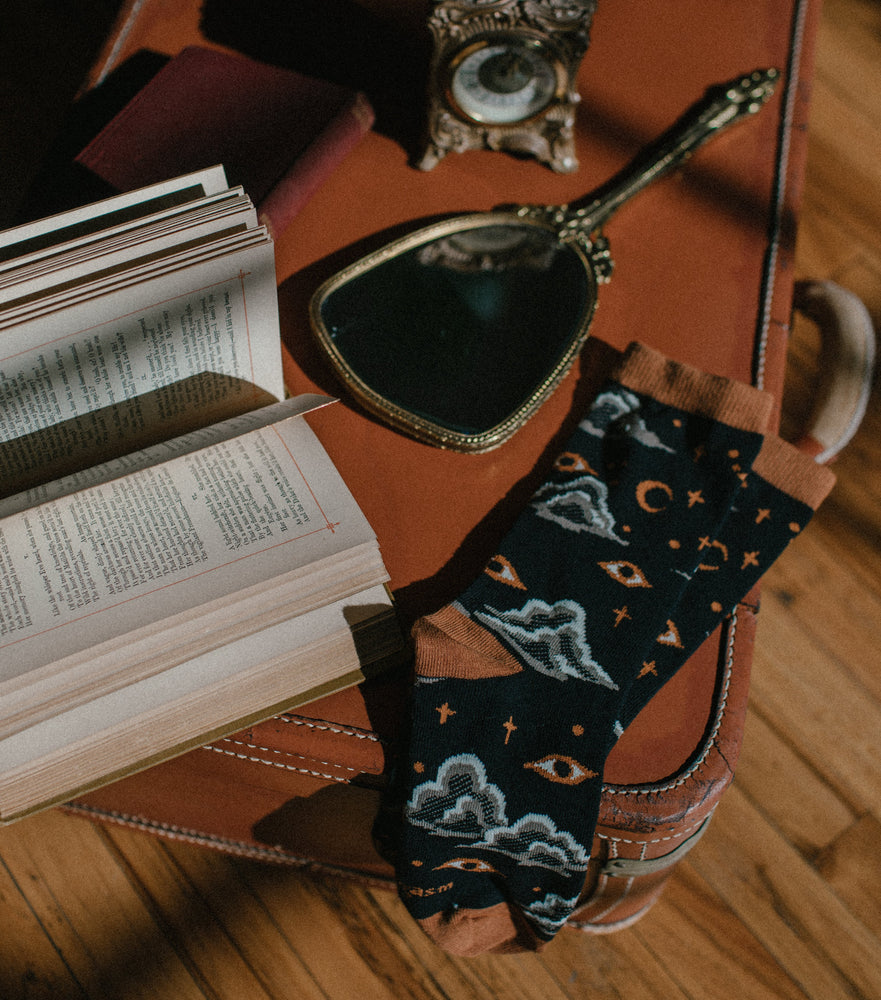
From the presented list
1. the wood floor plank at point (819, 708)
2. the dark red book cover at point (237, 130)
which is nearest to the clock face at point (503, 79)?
the dark red book cover at point (237, 130)

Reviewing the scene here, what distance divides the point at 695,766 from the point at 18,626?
1.53ft

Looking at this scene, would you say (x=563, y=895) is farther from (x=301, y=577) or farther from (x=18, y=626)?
(x=18, y=626)

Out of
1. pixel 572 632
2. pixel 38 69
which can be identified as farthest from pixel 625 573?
pixel 38 69

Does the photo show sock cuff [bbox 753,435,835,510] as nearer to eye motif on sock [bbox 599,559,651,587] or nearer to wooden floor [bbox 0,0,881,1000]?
eye motif on sock [bbox 599,559,651,587]

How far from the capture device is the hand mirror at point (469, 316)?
0.63 metres

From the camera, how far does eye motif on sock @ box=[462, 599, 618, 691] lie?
53cm

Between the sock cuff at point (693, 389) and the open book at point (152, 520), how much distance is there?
29 cm

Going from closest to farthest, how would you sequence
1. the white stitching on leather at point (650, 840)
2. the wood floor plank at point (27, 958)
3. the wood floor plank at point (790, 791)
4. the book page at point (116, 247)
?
1. the book page at point (116, 247)
2. the white stitching on leather at point (650, 840)
3. the wood floor plank at point (27, 958)
4. the wood floor plank at point (790, 791)

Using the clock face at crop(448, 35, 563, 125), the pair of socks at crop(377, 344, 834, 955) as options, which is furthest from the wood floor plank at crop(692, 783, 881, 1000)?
the clock face at crop(448, 35, 563, 125)

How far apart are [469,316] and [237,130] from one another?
278 millimetres

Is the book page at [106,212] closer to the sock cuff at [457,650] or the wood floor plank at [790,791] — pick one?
the sock cuff at [457,650]

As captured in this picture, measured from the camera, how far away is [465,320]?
26.1 inches

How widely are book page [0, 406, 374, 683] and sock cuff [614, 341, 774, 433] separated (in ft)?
0.95

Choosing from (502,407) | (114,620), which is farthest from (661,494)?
(114,620)
